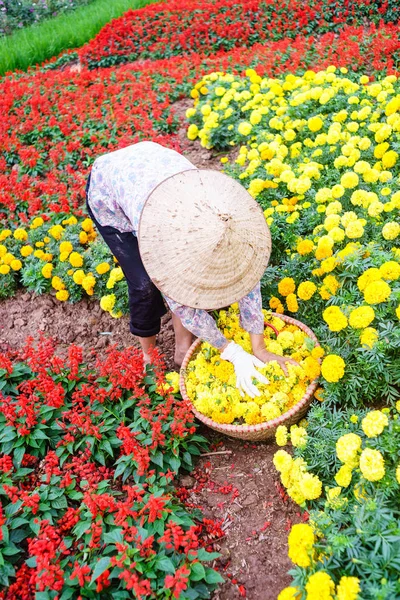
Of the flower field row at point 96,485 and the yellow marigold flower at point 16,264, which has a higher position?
the yellow marigold flower at point 16,264

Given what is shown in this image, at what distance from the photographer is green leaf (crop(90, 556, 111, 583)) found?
1.95 metres

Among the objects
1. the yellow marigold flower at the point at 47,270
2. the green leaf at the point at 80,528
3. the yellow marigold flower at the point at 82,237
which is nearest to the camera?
the green leaf at the point at 80,528

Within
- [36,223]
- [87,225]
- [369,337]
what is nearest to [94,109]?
[36,223]

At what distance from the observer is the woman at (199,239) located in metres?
1.97

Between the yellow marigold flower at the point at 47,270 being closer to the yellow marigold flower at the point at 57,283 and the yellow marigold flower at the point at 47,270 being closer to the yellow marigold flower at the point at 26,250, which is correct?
the yellow marigold flower at the point at 57,283

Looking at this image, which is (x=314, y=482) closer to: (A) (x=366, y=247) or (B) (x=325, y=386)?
(B) (x=325, y=386)

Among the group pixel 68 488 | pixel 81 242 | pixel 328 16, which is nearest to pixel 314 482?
pixel 68 488

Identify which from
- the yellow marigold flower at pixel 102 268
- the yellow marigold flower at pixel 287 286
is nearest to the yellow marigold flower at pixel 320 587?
the yellow marigold flower at pixel 287 286

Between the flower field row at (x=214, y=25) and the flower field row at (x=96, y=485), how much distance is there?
5.67 meters

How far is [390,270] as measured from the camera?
2.30m

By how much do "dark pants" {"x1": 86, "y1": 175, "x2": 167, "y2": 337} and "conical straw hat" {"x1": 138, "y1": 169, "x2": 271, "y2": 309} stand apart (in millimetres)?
675

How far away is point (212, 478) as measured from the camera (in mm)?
2592

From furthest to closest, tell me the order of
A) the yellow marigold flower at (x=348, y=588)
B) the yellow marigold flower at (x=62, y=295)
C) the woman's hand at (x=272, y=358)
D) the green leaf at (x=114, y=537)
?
the yellow marigold flower at (x=62, y=295) → the woman's hand at (x=272, y=358) → the green leaf at (x=114, y=537) → the yellow marigold flower at (x=348, y=588)

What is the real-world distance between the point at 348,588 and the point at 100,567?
0.93m
